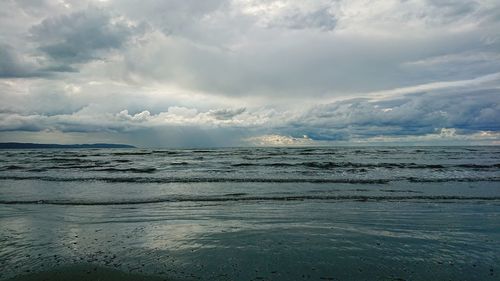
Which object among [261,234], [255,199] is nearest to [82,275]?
[261,234]

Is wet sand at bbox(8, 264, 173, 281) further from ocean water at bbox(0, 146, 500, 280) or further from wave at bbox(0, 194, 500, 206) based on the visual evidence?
wave at bbox(0, 194, 500, 206)

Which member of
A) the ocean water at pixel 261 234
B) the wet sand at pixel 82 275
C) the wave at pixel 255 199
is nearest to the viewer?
the wet sand at pixel 82 275

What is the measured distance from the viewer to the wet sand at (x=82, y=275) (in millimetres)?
7598

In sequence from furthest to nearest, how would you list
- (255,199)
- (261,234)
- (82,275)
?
1. (255,199)
2. (261,234)
3. (82,275)

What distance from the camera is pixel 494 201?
18141mm

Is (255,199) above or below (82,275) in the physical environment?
below

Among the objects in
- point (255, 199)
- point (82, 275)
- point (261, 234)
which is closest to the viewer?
point (82, 275)

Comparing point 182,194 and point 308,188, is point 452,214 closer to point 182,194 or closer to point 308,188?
point 308,188

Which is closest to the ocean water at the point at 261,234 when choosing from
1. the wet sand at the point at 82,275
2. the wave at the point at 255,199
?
the wave at the point at 255,199

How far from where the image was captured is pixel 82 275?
782 centimetres

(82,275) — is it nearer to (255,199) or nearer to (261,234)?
(261,234)

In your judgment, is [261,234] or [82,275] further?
[261,234]

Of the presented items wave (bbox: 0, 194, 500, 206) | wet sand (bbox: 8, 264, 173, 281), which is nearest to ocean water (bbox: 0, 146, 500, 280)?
wave (bbox: 0, 194, 500, 206)

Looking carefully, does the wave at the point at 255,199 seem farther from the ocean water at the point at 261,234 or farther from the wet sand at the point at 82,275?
the wet sand at the point at 82,275
